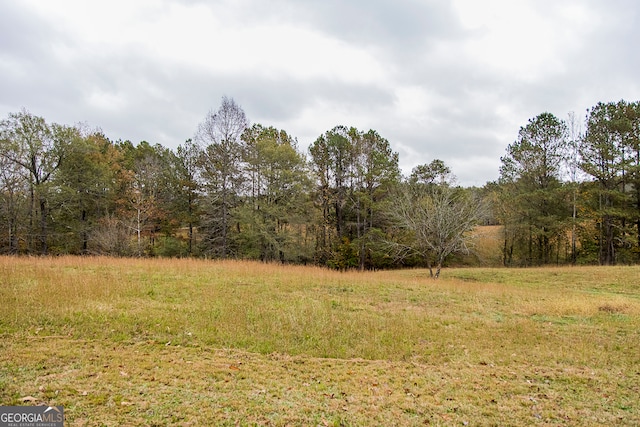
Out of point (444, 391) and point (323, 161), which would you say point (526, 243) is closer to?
point (323, 161)

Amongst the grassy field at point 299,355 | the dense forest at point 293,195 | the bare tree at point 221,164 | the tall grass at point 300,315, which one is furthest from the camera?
the dense forest at point 293,195

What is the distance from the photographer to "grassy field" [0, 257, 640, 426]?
3.80 m

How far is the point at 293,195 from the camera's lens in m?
26.7

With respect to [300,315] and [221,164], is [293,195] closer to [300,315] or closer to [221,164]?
[221,164]

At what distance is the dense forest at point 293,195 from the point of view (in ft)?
80.6

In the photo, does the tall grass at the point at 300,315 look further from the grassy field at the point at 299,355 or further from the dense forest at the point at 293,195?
the dense forest at the point at 293,195

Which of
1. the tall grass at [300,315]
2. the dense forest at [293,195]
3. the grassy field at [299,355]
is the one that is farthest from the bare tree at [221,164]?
→ the grassy field at [299,355]

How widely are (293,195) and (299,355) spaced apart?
835 inches

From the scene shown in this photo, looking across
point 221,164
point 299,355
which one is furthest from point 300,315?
point 221,164

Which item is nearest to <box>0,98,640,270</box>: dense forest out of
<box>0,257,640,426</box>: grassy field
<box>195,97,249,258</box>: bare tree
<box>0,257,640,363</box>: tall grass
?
<box>195,97,249,258</box>: bare tree

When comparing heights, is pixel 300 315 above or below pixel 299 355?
above

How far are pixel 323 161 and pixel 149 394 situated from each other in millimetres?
29246

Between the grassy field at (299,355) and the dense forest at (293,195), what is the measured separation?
491 inches

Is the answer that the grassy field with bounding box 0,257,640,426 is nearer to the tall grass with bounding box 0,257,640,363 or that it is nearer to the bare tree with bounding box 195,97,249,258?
the tall grass with bounding box 0,257,640,363
